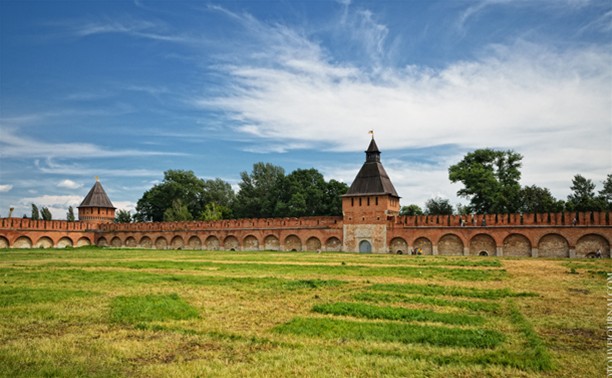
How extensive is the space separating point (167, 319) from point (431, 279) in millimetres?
7866

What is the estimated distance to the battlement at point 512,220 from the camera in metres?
25.8

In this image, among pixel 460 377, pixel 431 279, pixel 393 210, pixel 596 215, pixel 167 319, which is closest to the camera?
pixel 460 377

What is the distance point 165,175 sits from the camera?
62312mm

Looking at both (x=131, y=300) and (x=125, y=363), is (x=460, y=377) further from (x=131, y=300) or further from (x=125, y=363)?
(x=131, y=300)

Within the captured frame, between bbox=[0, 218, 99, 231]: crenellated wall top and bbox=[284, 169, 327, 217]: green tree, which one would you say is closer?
bbox=[0, 218, 99, 231]: crenellated wall top

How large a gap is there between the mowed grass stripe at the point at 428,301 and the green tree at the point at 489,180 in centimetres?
3339

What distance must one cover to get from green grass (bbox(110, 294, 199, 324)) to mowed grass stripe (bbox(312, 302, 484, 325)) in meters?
2.19

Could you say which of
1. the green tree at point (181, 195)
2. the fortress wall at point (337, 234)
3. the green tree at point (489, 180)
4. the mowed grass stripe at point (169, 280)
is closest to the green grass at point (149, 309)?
the mowed grass stripe at point (169, 280)

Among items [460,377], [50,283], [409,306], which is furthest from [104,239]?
[460,377]

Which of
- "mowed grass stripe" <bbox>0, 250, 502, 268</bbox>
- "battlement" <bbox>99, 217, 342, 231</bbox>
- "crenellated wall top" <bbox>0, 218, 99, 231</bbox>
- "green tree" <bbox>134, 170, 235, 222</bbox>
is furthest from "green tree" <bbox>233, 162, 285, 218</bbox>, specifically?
"mowed grass stripe" <bbox>0, 250, 502, 268</bbox>

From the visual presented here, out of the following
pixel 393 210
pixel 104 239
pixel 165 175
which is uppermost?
pixel 165 175

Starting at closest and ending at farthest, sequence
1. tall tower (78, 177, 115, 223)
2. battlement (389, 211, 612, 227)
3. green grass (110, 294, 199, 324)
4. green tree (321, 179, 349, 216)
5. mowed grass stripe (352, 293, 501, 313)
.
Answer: green grass (110, 294, 199, 324)
mowed grass stripe (352, 293, 501, 313)
battlement (389, 211, 612, 227)
green tree (321, 179, 349, 216)
tall tower (78, 177, 115, 223)

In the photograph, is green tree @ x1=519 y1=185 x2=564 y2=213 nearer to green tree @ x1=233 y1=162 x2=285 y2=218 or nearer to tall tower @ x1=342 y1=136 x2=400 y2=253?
tall tower @ x1=342 y1=136 x2=400 y2=253

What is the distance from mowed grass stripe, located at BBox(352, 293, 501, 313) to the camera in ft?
25.1
